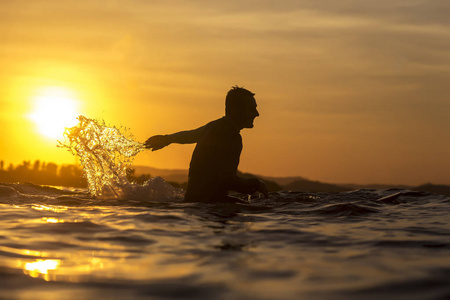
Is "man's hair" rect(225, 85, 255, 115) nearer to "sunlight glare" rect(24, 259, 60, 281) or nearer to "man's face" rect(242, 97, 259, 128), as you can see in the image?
"man's face" rect(242, 97, 259, 128)

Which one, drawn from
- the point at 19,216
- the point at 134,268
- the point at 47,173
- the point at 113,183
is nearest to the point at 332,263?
the point at 134,268

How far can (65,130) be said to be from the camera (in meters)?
10.9

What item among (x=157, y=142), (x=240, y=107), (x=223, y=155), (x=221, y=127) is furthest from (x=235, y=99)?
(x=157, y=142)

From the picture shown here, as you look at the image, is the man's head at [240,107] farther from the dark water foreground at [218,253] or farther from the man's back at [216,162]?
the dark water foreground at [218,253]

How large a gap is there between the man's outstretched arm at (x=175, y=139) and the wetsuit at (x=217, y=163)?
28 centimetres

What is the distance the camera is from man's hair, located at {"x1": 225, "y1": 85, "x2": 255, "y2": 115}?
8781 millimetres

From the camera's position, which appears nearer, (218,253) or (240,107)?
(218,253)

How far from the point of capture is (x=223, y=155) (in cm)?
855

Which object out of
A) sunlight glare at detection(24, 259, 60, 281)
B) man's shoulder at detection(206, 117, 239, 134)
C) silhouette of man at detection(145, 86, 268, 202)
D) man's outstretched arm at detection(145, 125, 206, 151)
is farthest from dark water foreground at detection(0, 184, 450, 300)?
man's outstretched arm at detection(145, 125, 206, 151)

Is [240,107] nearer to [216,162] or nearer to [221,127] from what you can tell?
[221,127]

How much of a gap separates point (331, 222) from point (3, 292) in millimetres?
4438

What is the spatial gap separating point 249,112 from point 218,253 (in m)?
4.69

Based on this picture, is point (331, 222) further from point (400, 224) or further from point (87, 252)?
point (87, 252)

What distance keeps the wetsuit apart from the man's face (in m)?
0.26
